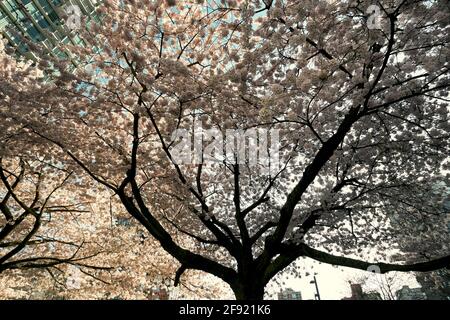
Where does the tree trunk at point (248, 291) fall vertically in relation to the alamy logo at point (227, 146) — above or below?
below

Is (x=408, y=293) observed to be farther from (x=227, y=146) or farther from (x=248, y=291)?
(x=227, y=146)

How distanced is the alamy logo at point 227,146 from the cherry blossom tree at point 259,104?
2.2 inches

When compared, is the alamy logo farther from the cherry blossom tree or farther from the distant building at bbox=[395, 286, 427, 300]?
the distant building at bbox=[395, 286, 427, 300]

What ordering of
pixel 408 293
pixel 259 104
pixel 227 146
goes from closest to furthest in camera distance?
1. pixel 259 104
2. pixel 227 146
3. pixel 408 293

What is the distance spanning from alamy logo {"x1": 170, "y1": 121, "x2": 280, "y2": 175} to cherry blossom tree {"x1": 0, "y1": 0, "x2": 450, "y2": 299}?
56 millimetres

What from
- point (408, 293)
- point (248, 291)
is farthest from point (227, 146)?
point (408, 293)

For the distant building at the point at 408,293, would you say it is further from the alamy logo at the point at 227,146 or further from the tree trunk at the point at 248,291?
the tree trunk at the point at 248,291

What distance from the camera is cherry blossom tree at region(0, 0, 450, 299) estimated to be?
4.88m

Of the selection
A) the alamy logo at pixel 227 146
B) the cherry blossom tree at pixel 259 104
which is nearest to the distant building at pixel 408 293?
the cherry blossom tree at pixel 259 104

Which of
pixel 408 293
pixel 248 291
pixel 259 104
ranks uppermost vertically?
pixel 259 104

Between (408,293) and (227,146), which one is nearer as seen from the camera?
(227,146)

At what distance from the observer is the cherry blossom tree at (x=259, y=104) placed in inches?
192

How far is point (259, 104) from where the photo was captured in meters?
6.12

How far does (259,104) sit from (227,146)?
197 centimetres
